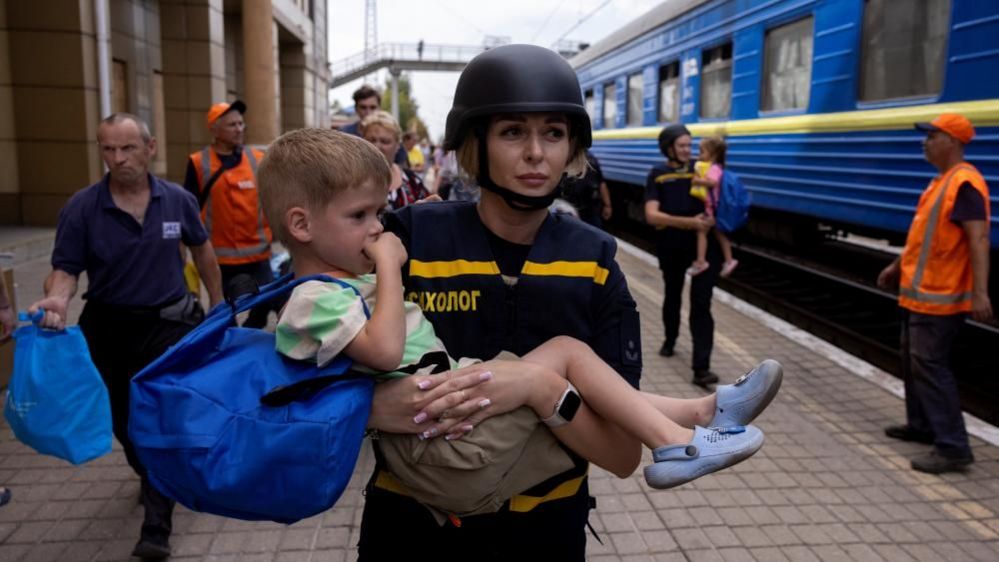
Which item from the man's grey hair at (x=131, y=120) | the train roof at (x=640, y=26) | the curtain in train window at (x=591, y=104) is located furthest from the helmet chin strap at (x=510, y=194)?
the curtain in train window at (x=591, y=104)

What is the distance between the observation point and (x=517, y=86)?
1680 millimetres

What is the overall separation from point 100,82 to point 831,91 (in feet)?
31.8

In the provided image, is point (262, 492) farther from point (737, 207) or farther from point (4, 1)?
point (4, 1)

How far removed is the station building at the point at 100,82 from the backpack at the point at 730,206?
9116 mm

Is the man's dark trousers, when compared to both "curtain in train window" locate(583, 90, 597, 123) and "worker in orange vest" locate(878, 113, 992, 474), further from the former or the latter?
"curtain in train window" locate(583, 90, 597, 123)

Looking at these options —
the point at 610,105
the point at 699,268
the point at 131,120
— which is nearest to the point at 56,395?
the point at 131,120

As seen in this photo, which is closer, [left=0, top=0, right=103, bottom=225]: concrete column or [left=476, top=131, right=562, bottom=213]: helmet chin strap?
[left=476, top=131, right=562, bottom=213]: helmet chin strap

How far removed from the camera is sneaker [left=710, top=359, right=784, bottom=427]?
1819 mm

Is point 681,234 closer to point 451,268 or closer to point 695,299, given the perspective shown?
point 695,299

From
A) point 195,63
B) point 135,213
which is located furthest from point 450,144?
point 195,63

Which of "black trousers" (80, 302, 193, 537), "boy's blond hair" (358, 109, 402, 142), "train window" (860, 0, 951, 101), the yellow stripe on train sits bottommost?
"black trousers" (80, 302, 193, 537)

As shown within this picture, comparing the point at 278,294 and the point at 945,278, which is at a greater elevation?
the point at 278,294

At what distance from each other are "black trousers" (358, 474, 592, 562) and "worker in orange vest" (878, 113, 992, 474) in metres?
3.62

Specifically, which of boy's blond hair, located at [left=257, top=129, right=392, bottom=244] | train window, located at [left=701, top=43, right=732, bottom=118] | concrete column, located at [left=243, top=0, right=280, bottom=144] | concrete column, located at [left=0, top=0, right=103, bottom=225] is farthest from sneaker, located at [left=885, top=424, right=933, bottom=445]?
concrete column, located at [left=243, top=0, right=280, bottom=144]
